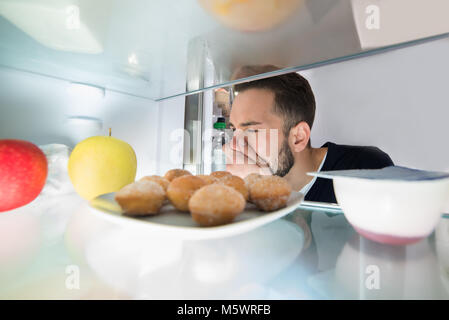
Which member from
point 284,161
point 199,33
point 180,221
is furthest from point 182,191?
point 284,161

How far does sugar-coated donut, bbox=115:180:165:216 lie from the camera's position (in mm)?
309

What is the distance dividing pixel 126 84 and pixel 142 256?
726 millimetres

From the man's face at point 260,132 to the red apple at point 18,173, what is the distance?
2.02ft

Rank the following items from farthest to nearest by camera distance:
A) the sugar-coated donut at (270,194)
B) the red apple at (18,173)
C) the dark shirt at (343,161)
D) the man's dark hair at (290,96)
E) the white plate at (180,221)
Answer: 1. the man's dark hair at (290,96)
2. the dark shirt at (343,161)
3. the red apple at (18,173)
4. the sugar-coated donut at (270,194)
5. the white plate at (180,221)

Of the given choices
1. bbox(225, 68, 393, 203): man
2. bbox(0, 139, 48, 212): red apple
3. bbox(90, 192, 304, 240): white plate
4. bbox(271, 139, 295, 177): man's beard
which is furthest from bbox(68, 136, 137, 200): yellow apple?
bbox(271, 139, 295, 177): man's beard

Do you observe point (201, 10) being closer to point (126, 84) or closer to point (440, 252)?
point (126, 84)

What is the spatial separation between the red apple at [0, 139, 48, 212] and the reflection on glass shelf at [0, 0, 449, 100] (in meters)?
0.29

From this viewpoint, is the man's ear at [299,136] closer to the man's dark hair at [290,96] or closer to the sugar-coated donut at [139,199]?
the man's dark hair at [290,96]

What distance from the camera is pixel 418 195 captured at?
0.25m

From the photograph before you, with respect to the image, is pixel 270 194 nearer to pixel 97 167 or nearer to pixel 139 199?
pixel 139 199

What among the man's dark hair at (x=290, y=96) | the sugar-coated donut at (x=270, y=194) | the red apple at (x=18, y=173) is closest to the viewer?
the sugar-coated donut at (x=270, y=194)

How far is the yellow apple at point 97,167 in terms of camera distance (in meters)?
0.53

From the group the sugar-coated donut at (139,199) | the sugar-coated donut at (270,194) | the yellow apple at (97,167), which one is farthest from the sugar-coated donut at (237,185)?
the yellow apple at (97,167)

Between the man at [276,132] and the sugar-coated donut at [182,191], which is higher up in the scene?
the man at [276,132]
